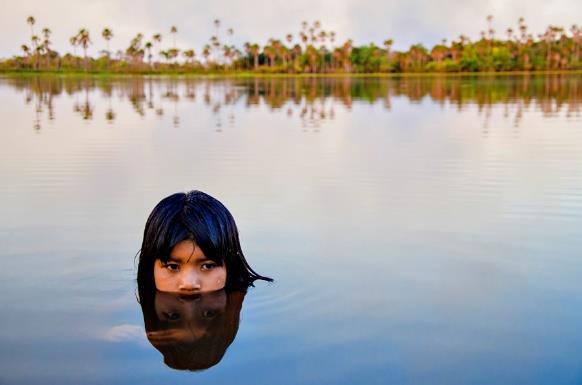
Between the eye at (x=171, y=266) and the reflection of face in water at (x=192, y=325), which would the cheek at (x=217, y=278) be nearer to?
the reflection of face in water at (x=192, y=325)

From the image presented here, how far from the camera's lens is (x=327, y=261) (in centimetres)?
627

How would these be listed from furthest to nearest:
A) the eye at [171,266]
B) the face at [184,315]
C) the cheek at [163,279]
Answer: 1. the cheek at [163,279]
2. the eye at [171,266]
3. the face at [184,315]

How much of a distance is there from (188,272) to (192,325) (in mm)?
331

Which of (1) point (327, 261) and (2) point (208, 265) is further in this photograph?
(1) point (327, 261)

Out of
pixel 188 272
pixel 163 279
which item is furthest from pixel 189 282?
pixel 163 279

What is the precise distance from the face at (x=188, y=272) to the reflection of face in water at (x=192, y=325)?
75 millimetres

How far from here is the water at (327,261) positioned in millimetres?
4219

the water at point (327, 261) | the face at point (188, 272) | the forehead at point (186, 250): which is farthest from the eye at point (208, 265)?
the water at point (327, 261)

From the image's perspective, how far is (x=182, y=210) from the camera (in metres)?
4.80

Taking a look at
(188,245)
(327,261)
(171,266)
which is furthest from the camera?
(327,261)

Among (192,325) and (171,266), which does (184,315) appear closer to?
(192,325)

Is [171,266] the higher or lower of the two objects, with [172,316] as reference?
higher

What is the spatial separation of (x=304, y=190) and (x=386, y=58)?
128 meters

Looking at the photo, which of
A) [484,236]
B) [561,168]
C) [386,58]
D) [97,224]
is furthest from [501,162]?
[386,58]
